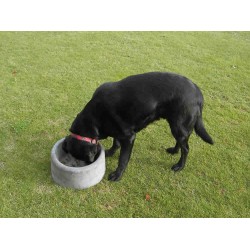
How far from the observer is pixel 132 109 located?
394cm

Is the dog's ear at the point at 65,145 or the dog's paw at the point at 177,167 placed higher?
the dog's ear at the point at 65,145

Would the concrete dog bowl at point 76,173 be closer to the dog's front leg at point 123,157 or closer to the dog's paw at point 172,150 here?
the dog's front leg at point 123,157

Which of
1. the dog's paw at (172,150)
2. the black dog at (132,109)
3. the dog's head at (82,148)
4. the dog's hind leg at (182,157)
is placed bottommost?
the dog's paw at (172,150)

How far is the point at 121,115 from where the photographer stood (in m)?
3.96

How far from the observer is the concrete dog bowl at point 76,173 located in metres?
3.95

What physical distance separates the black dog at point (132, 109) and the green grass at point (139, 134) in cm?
73

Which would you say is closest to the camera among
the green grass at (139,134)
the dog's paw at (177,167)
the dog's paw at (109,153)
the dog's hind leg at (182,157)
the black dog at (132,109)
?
the black dog at (132,109)

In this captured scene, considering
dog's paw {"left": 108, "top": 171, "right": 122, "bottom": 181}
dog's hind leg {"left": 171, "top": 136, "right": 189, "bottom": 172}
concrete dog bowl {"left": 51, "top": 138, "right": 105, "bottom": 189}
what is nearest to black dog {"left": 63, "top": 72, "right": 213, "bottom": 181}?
concrete dog bowl {"left": 51, "top": 138, "right": 105, "bottom": 189}

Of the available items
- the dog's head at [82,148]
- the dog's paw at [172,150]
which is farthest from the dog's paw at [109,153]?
the dog's paw at [172,150]

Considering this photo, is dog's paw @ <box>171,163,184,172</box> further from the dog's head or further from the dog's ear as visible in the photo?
the dog's ear

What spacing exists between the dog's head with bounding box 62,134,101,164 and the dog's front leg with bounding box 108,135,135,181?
372mm

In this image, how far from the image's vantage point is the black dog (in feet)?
12.9

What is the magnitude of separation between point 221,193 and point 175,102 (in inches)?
58.1

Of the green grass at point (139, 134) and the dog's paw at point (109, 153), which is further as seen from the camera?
the dog's paw at point (109, 153)
